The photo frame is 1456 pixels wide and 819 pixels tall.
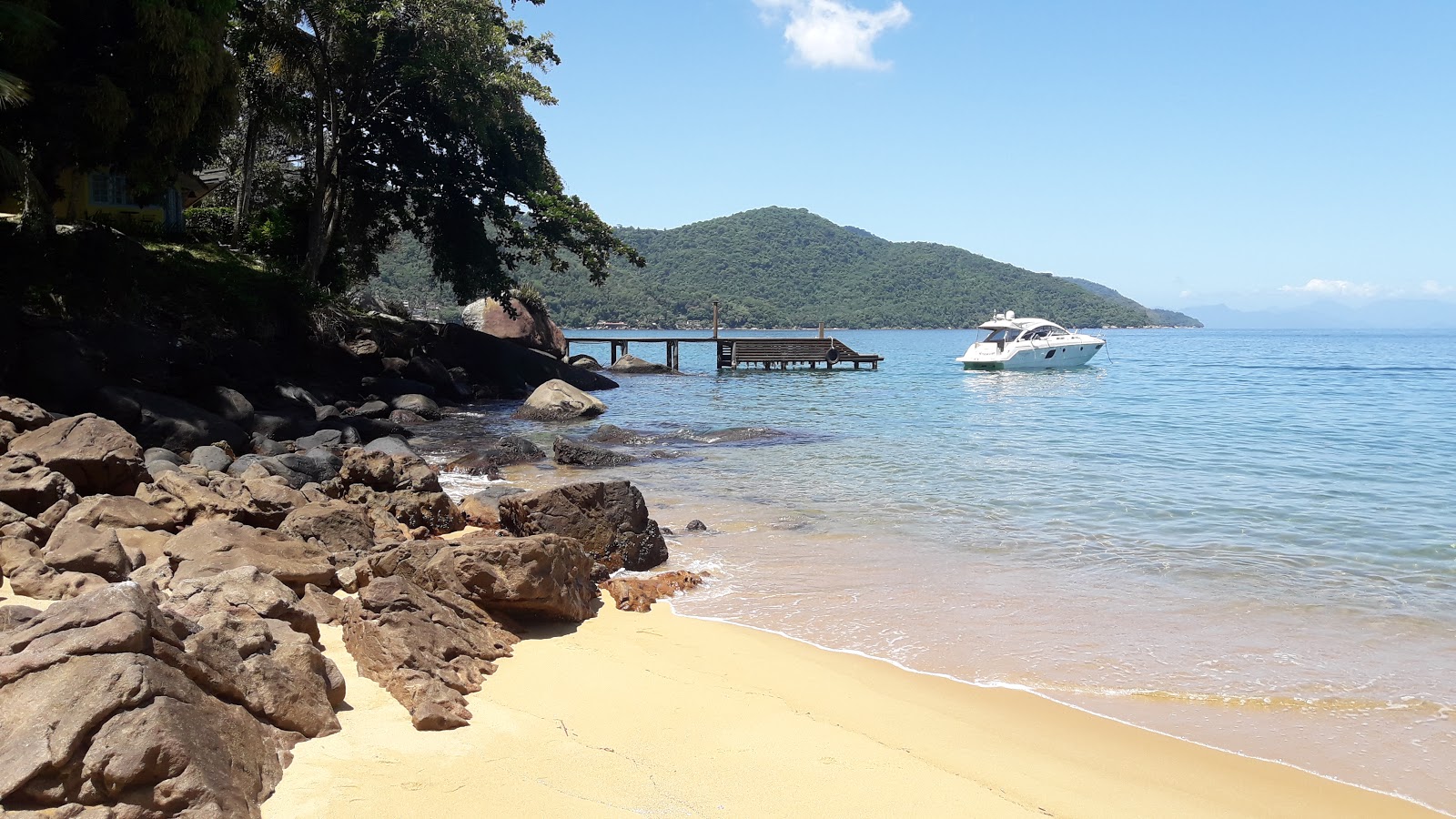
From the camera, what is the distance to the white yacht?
4697 cm

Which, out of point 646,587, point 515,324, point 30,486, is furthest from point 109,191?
point 646,587

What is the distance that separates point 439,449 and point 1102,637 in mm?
12920

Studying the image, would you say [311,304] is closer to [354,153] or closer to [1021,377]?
[354,153]

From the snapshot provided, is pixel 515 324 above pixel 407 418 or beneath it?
above

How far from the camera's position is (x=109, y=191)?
27.0 meters

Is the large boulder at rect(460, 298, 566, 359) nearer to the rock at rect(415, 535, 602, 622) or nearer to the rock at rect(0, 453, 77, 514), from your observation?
the rock at rect(0, 453, 77, 514)

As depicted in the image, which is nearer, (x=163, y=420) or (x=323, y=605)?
(x=323, y=605)

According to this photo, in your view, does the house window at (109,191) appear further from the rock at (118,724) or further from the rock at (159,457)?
the rock at (118,724)

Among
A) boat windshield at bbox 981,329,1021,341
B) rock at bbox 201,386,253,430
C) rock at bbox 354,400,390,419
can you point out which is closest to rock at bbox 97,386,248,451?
rock at bbox 201,386,253,430

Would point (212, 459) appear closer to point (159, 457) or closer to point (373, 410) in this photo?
point (159, 457)

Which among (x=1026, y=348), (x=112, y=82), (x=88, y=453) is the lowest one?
(x=88, y=453)

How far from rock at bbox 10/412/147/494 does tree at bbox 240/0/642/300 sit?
15852 millimetres

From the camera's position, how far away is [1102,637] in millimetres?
7102

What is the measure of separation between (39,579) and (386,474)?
4.33m
